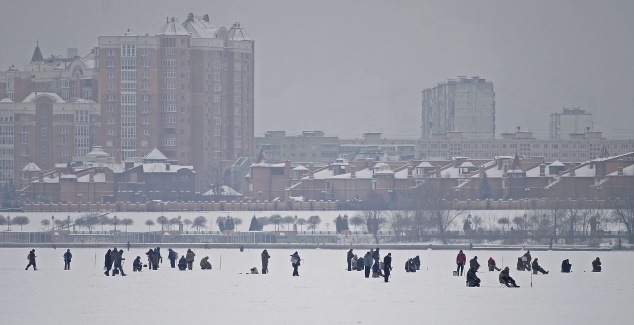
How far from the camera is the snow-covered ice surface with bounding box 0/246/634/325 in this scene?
47.4m

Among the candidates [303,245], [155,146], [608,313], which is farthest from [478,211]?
[608,313]

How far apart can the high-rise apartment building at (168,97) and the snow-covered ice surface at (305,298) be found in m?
113

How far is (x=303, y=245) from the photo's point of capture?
118 metres

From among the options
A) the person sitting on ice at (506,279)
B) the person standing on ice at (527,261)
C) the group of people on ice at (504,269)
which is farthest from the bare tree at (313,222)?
the person sitting on ice at (506,279)

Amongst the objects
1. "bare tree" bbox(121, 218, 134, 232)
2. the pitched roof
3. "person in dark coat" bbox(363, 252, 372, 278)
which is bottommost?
"person in dark coat" bbox(363, 252, 372, 278)

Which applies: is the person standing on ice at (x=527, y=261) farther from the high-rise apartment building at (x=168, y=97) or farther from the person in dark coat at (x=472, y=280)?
the high-rise apartment building at (x=168, y=97)

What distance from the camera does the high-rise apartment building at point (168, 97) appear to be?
183 metres

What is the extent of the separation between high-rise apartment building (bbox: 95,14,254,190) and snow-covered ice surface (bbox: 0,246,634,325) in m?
113

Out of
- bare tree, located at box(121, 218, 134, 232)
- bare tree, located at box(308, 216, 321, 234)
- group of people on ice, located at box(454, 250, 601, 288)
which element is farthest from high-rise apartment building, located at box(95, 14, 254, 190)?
group of people on ice, located at box(454, 250, 601, 288)

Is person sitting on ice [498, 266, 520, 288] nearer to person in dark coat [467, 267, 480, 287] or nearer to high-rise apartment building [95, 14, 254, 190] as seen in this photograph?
person in dark coat [467, 267, 480, 287]

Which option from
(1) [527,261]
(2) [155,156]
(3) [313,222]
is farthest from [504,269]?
(2) [155,156]

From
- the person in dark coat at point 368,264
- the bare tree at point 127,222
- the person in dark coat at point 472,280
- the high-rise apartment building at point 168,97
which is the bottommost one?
the person in dark coat at point 472,280

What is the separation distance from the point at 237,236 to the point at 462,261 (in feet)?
224

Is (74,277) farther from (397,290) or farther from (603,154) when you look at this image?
(603,154)
